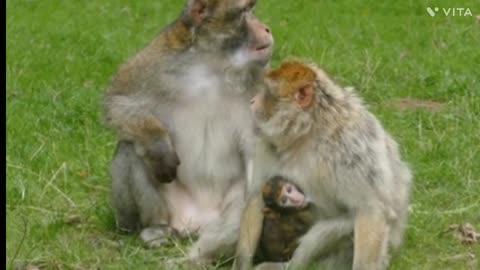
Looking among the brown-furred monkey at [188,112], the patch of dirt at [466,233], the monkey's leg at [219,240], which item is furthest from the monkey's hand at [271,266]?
the patch of dirt at [466,233]

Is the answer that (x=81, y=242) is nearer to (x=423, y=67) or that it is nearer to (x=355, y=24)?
(x=423, y=67)

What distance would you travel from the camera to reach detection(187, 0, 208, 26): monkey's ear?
21.8 ft

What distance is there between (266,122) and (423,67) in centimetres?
477

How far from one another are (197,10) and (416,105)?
10.8 ft

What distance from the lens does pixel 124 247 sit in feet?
22.0

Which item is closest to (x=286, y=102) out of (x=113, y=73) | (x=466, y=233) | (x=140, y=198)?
(x=140, y=198)

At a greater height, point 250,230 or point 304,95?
point 304,95

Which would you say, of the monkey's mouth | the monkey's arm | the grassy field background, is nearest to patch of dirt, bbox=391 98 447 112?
the grassy field background

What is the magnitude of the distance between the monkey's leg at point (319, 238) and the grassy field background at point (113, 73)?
0.54m

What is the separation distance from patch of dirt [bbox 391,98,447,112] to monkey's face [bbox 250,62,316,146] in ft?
12.0

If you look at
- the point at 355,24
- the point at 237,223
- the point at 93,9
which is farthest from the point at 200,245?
the point at 93,9

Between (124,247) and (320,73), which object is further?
(124,247)

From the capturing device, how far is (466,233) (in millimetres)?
6848

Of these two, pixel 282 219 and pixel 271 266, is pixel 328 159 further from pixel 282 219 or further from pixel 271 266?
pixel 271 266
